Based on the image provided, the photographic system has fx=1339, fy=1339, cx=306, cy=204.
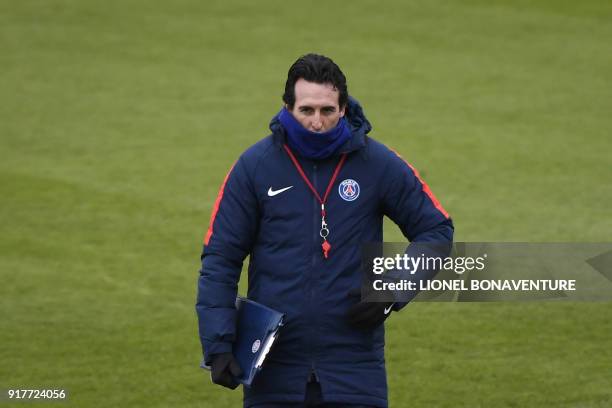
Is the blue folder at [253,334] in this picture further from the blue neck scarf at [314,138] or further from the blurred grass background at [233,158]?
the blurred grass background at [233,158]

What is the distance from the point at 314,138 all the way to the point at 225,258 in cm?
53

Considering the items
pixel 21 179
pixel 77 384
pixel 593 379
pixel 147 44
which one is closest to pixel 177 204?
pixel 21 179

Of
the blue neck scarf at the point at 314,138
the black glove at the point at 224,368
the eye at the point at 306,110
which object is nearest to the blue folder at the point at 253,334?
the black glove at the point at 224,368

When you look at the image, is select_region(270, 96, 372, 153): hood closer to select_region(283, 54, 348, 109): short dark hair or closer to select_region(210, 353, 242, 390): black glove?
select_region(283, 54, 348, 109): short dark hair

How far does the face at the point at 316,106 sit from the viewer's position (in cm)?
471

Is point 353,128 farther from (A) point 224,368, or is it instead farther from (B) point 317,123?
(A) point 224,368

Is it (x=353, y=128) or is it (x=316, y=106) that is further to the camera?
(x=353, y=128)

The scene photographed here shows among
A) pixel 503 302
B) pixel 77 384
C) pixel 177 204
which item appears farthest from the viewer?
pixel 177 204

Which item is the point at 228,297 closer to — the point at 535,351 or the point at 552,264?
the point at 535,351

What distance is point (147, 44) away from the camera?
1898 cm

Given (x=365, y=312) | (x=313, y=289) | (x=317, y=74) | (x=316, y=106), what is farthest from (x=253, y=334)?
(x=317, y=74)

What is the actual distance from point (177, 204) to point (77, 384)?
4426 millimetres

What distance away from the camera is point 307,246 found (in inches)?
186

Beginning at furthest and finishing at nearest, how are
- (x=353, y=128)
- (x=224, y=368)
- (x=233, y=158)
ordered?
(x=233, y=158)
(x=353, y=128)
(x=224, y=368)
